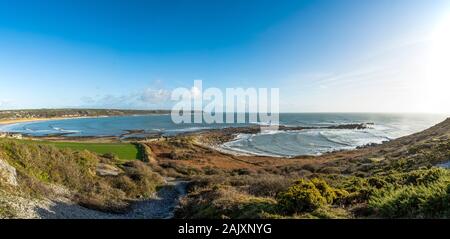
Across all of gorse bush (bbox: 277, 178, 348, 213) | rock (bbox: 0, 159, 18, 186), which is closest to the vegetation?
rock (bbox: 0, 159, 18, 186)

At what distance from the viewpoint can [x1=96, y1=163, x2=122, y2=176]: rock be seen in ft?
84.3

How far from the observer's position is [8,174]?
577 inches

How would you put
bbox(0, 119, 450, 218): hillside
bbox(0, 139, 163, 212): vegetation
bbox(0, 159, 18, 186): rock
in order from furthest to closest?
bbox(0, 139, 163, 212): vegetation, bbox(0, 159, 18, 186): rock, bbox(0, 119, 450, 218): hillside

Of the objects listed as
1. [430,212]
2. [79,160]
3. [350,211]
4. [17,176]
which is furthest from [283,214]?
[79,160]

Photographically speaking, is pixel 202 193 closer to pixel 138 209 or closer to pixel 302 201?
pixel 138 209

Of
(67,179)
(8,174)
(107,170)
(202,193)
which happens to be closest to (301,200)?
(202,193)

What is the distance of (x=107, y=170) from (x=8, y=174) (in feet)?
41.5

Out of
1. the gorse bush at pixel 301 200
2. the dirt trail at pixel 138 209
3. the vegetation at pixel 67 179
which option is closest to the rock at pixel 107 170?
the vegetation at pixel 67 179

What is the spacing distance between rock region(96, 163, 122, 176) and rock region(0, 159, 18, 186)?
10.0 metres

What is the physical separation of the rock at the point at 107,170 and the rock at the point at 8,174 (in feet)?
32.9

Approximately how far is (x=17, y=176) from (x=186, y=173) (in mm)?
22514

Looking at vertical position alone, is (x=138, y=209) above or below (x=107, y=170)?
below

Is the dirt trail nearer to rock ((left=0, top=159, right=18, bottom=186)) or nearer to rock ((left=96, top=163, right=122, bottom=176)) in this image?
rock ((left=0, top=159, right=18, bottom=186))

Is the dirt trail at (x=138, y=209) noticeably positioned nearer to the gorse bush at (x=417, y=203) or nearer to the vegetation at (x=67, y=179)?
the vegetation at (x=67, y=179)
